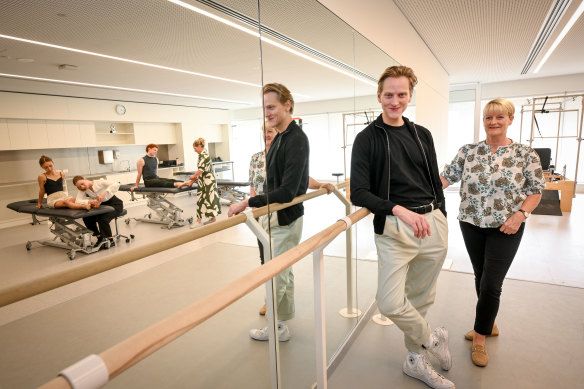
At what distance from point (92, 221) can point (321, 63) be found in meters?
1.73

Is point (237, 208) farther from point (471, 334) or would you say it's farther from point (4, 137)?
point (471, 334)

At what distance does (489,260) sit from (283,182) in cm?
130

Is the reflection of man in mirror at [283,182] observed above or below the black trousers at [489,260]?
above

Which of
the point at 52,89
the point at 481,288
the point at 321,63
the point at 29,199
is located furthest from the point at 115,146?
the point at 481,288

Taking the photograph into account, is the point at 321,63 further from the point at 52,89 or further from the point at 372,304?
the point at 372,304

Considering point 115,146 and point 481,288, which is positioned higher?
point 115,146

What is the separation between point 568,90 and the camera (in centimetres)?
930

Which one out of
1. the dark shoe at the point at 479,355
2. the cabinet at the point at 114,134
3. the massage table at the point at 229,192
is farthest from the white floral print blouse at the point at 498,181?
the cabinet at the point at 114,134

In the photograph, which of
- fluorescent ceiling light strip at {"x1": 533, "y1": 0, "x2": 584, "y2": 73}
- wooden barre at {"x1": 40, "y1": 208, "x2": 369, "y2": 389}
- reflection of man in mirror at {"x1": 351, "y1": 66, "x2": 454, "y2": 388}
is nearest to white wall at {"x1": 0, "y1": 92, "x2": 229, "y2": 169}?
wooden barre at {"x1": 40, "y1": 208, "x2": 369, "y2": 389}

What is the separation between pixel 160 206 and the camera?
1.10m

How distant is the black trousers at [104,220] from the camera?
0.93m

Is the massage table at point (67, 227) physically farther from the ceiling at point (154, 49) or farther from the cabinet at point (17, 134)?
the ceiling at point (154, 49)

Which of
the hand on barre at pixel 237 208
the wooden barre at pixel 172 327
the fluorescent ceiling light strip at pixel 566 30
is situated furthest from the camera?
the fluorescent ceiling light strip at pixel 566 30

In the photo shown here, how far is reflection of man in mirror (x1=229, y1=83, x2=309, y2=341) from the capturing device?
1561 mm
